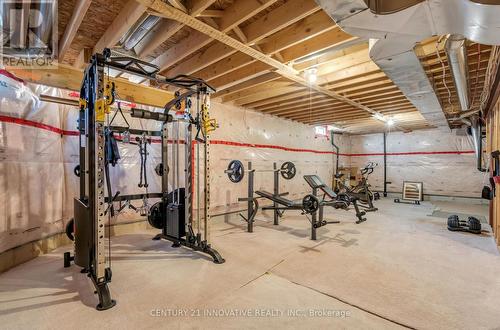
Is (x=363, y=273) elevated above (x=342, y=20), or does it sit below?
below

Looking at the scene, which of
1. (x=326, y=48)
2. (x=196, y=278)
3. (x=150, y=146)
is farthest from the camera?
(x=150, y=146)

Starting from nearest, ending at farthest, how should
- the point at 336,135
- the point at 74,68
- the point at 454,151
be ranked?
the point at 74,68 < the point at 454,151 < the point at 336,135

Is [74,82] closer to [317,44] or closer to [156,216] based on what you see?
[156,216]

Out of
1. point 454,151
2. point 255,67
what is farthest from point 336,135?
point 255,67

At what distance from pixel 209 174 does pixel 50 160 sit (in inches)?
87.3

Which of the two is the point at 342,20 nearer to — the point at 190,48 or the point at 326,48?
the point at 326,48

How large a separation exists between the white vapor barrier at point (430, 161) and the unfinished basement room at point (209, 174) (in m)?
3.53

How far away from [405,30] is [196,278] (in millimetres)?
2986

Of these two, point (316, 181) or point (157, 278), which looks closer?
point (157, 278)

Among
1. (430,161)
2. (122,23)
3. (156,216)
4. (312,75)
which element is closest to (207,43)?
(122,23)

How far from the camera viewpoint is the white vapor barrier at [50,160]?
110 inches

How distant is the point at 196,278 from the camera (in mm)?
2566

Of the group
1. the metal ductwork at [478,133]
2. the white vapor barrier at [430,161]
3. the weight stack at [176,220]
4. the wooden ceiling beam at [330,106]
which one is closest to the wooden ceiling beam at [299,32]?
the weight stack at [176,220]

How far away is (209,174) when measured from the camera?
3473 mm
